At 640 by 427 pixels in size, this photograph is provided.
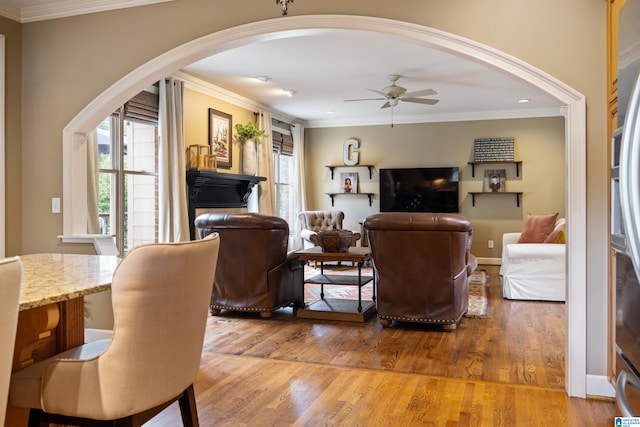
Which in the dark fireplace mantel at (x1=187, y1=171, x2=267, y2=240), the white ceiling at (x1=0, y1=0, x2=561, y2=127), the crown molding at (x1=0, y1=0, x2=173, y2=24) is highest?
the white ceiling at (x1=0, y1=0, x2=561, y2=127)

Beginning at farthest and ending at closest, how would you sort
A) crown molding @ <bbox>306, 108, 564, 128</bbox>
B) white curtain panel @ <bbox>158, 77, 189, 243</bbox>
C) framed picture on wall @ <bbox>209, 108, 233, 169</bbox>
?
crown molding @ <bbox>306, 108, 564, 128</bbox> → framed picture on wall @ <bbox>209, 108, 233, 169</bbox> → white curtain panel @ <bbox>158, 77, 189, 243</bbox>

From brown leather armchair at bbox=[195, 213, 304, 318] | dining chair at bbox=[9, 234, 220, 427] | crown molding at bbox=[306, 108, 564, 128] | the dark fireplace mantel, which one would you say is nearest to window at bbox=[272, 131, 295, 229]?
crown molding at bbox=[306, 108, 564, 128]

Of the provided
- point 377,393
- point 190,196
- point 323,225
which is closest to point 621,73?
point 377,393

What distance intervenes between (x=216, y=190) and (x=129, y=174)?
134 cm

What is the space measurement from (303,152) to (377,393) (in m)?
6.83

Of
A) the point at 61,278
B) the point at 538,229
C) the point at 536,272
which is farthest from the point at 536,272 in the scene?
the point at 61,278

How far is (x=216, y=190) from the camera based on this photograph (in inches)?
254

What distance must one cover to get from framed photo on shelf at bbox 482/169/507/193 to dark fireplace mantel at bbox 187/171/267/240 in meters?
3.71

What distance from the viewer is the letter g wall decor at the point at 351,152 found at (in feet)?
30.1

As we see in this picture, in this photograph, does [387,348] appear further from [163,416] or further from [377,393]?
[163,416]

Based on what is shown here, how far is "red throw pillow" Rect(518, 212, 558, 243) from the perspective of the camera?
618cm

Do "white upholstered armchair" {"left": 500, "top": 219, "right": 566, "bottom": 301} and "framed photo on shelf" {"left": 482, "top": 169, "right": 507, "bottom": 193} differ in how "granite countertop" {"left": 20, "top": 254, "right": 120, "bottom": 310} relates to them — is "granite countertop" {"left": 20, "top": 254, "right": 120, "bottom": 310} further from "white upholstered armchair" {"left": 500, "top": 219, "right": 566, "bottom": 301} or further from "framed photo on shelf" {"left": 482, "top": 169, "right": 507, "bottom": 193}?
"framed photo on shelf" {"left": 482, "top": 169, "right": 507, "bottom": 193}

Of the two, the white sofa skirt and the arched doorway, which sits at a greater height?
the arched doorway

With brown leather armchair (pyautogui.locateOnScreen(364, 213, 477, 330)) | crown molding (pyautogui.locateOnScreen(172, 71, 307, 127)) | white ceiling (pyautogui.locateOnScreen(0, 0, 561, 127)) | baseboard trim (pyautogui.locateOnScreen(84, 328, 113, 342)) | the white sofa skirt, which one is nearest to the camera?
baseboard trim (pyautogui.locateOnScreen(84, 328, 113, 342))
